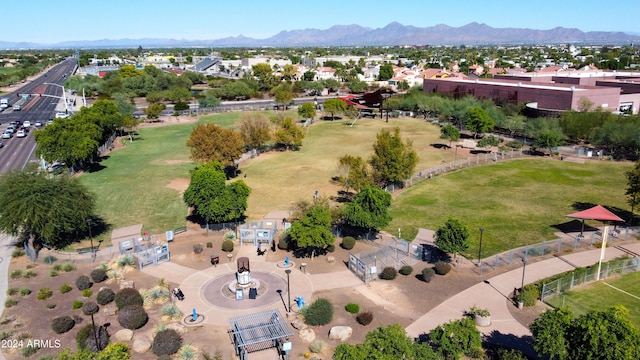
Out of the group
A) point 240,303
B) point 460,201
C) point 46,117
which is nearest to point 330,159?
point 460,201

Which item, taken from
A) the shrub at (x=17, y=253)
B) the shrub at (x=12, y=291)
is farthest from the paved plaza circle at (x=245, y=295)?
the shrub at (x=17, y=253)

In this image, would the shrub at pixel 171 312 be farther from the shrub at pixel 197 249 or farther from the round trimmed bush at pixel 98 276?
the shrub at pixel 197 249

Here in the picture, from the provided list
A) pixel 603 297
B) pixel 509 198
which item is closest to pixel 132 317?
pixel 603 297

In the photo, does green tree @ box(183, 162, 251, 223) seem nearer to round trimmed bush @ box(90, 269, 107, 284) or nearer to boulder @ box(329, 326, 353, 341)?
round trimmed bush @ box(90, 269, 107, 284)

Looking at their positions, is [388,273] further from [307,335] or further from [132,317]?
[132,317]

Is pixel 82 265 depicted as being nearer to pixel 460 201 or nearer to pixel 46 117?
pixel 460 201

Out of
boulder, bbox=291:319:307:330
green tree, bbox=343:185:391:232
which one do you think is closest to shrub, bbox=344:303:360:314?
boulder, bbox=291:319:307:330

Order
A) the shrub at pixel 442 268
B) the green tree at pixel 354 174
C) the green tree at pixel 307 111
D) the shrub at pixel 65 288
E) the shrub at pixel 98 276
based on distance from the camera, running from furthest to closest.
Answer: the green tree at pixel 307 111
the green tree at pixel 354 174
the shrub at pixel 442 268
the shrub at pixel 98 276
the shrub at pixel 65 288
